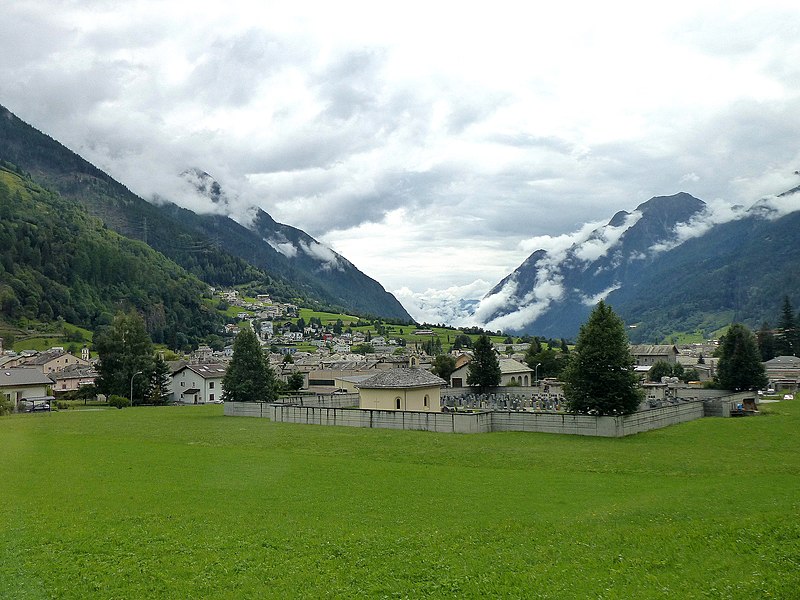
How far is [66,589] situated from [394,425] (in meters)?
32.0

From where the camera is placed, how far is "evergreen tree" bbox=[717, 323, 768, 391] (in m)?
71.8

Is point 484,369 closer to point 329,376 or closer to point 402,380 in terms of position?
point 329,376

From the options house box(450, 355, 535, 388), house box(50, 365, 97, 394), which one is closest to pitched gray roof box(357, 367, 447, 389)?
house box(450, 355, 535, 388)

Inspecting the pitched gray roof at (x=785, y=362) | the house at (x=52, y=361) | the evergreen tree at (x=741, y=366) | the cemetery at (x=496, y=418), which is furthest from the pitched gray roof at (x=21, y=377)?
the pitched gray roof at (x=785, y=362)

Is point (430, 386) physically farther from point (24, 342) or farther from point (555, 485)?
point (24, 342)

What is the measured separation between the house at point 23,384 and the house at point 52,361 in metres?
33.5

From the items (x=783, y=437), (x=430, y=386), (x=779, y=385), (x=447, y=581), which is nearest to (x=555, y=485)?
(x=447, y=581)

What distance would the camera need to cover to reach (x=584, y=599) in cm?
1246

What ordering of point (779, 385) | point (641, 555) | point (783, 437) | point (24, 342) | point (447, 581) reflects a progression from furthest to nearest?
point (24, 342) < point (779, 385) < point (783, 437) < point (641, 555) < point (447, 581)

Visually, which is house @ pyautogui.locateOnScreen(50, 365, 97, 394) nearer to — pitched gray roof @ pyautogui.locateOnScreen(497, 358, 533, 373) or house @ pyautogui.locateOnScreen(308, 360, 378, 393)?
house @ pyautogui.locateOnScreen(308, 360, 378, 393)

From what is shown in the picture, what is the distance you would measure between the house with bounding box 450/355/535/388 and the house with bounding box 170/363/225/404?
103ft

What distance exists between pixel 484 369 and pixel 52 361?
74668 millimetres

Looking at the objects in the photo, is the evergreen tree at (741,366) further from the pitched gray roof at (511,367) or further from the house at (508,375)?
the pitched gray roof at (511,367)

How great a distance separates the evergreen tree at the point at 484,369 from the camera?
81.1 metres
